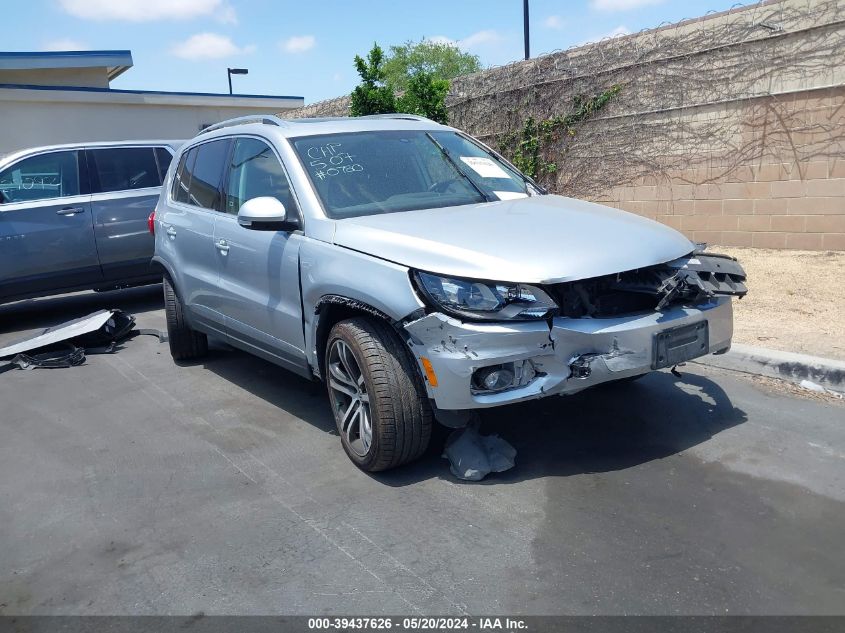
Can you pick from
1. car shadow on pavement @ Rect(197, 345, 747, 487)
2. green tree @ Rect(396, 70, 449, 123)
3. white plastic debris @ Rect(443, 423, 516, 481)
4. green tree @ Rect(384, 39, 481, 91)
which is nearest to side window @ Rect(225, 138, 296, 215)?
car shadow on pavement @ Rect(197, 345, 747, 487)

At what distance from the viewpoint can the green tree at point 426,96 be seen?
12.2 meters

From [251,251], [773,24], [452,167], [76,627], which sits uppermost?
[773,24]

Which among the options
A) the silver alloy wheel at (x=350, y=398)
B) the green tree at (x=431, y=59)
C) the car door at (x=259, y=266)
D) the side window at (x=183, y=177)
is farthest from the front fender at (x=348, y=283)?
the green tree at (x=431, y=59)

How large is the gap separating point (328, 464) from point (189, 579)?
1252 millimetres

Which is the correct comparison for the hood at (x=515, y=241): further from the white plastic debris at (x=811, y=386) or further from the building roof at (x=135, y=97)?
the building roof at (x=135, y=97)

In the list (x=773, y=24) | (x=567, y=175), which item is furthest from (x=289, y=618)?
(x=567, y=175)

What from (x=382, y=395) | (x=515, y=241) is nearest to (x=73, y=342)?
(x=382, y=395)

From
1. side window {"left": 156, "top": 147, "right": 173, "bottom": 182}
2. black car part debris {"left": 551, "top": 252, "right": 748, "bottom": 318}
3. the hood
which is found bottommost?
black car part debris {"left": 551, "top": 252, "right": 748, "bottom": 318}

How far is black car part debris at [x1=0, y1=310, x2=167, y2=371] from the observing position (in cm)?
714

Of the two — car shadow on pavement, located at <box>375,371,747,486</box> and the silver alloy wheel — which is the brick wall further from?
the silver alloy wheel

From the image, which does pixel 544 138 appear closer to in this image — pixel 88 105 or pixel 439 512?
pixel 439 512

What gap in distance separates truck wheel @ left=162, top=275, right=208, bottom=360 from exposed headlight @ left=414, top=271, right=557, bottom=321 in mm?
3285

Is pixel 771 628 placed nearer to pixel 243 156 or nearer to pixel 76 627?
pixel 76 627

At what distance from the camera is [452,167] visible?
5270 millimetres
